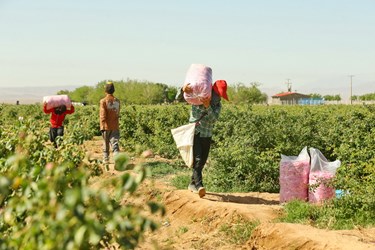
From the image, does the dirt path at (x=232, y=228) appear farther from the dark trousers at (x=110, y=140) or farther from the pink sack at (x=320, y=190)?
the dark trousers at (x=110, y=140)

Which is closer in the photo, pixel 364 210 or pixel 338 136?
pixel 364 210

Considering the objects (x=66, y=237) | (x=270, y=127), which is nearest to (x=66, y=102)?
(x=270, y=127)

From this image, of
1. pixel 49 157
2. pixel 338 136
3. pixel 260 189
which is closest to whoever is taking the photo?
pixel 49 157

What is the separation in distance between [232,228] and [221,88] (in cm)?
197

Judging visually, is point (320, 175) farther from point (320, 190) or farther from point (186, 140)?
point (186, 140)

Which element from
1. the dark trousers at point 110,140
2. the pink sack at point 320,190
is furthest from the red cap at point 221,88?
the dark trousers at point 110,140

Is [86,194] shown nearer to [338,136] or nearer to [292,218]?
[292,218]

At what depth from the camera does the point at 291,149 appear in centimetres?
951

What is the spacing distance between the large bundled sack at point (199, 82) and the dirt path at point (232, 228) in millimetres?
1247

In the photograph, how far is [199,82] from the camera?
7809 millimetres

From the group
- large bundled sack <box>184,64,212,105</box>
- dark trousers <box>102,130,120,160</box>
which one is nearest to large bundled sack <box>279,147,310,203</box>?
large bundled sack <box>184,64,212,105</box>

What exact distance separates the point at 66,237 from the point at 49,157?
2125mm

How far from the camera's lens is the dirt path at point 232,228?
5547 millimetres

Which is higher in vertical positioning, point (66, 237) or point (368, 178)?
point (66, 237)
